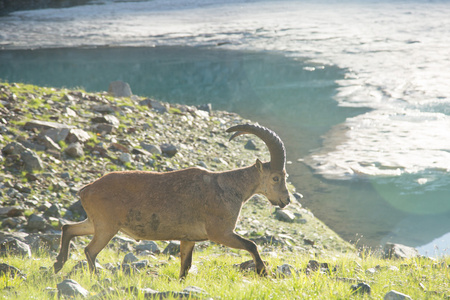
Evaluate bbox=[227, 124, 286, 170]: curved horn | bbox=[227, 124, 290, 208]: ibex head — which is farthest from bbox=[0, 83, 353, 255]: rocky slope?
bbox=[227, 124, 286, 170]: curved horn

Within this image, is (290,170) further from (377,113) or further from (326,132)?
(377,113)

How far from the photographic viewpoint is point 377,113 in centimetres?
2636

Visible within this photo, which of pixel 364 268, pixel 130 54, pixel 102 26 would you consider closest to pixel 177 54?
pixel 130 54

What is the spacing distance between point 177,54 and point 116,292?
164ft

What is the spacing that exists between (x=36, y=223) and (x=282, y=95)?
24488 mm

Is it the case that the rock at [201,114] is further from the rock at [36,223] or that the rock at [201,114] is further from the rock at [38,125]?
the rock at [36,223]

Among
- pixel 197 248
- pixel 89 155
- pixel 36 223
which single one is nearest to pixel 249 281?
pixel 197 248

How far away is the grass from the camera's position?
544 cm

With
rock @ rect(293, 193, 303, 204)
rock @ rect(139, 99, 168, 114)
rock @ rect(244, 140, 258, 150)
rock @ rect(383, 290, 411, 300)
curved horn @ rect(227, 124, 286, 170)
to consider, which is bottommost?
rock @ rect(293, 193, 303, 204)

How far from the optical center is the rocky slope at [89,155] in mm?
11047

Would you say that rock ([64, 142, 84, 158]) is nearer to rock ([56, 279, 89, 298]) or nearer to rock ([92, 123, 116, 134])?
rock ([92, 123, 116, 134])

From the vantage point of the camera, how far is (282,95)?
1305 inches

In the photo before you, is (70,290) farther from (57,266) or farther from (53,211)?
(53,211)

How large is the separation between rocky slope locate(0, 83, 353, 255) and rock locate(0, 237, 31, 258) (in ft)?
0.23
